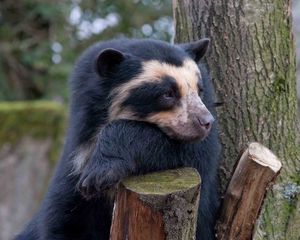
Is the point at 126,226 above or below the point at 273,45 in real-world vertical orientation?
below

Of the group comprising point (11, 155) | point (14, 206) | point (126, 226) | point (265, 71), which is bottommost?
point (14, 206)

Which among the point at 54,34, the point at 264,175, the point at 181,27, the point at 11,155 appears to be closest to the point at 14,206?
the point at 11,155

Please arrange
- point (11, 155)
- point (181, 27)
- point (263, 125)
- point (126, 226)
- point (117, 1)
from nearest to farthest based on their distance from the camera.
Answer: point (126, 226), point (263, 125), point (181, 27), point (11, 155), point (117, 1)

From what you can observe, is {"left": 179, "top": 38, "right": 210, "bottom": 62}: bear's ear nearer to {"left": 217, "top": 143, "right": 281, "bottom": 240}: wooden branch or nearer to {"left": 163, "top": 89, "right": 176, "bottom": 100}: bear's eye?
{"left": 163, "top": 89, "right": 176, "bottom": 100}: bear's eye

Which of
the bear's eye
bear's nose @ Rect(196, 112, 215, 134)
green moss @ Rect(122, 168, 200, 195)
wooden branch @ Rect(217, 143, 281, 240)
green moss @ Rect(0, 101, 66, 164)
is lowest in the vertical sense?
green moss @ Rect(0, 101, 66, 164)

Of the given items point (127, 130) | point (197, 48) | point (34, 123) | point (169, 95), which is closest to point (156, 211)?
point (127, 130)

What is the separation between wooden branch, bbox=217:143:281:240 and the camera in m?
→ 3.66

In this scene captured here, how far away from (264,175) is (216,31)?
1076mm

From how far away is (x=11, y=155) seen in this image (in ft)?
26.1

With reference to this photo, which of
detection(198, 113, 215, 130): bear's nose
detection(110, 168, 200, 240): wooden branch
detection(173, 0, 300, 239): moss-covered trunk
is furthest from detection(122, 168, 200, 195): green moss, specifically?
detection(173, 0, 300, 239): moss-covered trunk

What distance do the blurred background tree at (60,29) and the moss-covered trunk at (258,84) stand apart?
582cm

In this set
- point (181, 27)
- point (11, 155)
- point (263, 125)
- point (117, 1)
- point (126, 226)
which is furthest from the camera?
point (117, 1)

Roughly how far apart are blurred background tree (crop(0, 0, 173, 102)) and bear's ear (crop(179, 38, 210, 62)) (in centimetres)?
612

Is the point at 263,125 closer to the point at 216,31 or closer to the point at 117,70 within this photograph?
the point at 216,31
